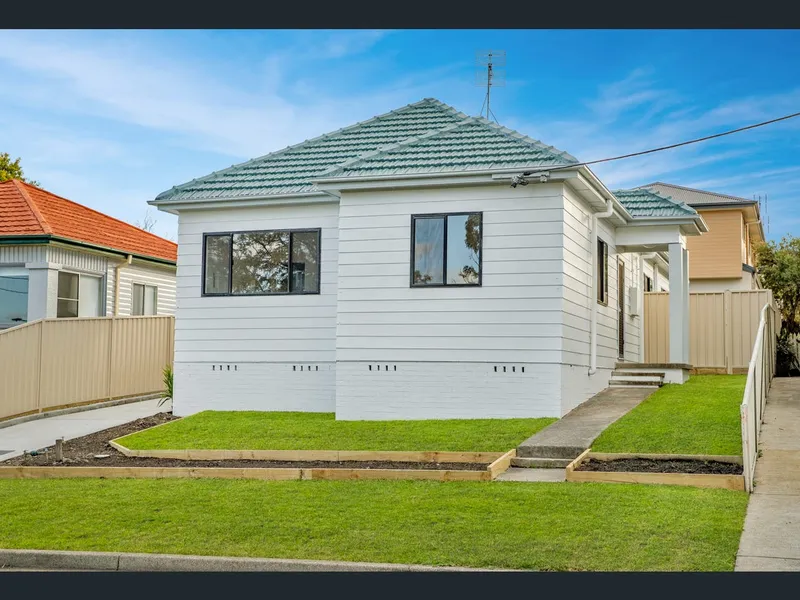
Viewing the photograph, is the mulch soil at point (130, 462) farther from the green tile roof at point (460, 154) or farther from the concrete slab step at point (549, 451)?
the green tile roof at point (460, 154)

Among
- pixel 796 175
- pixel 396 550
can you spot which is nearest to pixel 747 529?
pixel 396 550

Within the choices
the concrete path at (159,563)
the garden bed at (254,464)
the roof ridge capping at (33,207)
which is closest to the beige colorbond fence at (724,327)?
the garden bed at (254,464)

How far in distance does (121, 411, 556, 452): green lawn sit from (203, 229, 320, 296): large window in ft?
9.07

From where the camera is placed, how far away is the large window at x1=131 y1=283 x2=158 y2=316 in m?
26.8

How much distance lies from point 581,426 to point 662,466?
9.40 feet

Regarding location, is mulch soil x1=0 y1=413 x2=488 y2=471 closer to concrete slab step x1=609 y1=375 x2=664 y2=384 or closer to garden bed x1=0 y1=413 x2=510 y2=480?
garden bed x1=0 y1=413 x2=510 y2=480

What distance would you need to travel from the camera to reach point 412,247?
55.9ft

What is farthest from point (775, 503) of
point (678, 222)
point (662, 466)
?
point (678, 222)

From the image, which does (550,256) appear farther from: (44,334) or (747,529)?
(44,334)

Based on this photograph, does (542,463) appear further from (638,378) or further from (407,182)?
(638,378)

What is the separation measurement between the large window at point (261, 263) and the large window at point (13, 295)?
6370mm

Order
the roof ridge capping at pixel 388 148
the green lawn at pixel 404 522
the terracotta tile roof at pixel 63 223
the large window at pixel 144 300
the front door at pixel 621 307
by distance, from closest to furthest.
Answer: the green lawn at pixel 404 522, the roof ridge capping at pixel 388 148, the front door at pixel 621 307, the terracotta tile roof at pixel 63 223, the large window at pixel 144 300

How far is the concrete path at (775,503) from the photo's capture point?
26.6ft

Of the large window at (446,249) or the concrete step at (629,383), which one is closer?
the large window at (446,249)
